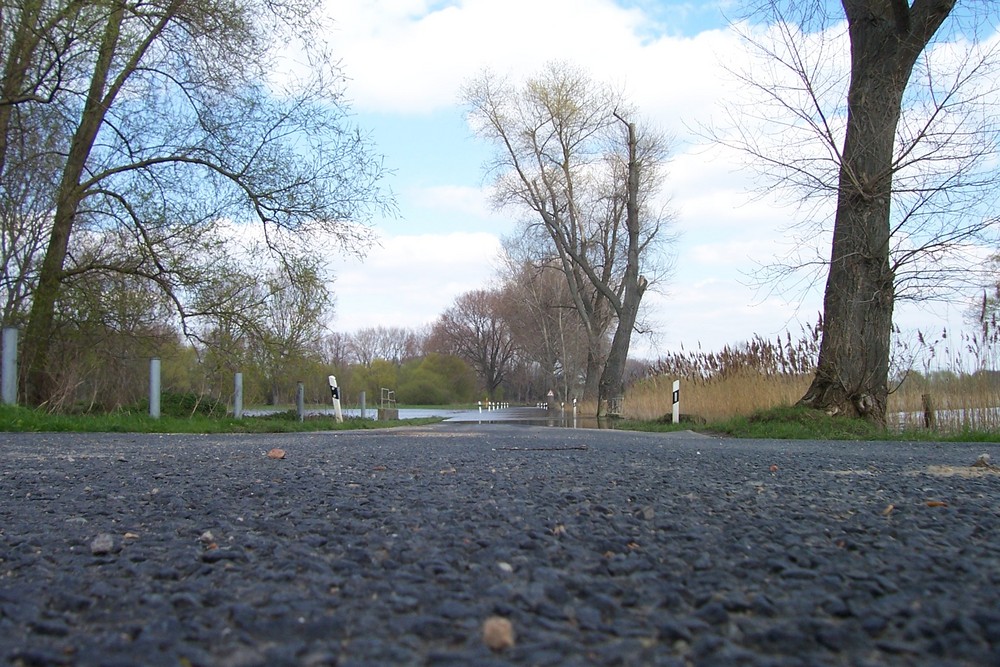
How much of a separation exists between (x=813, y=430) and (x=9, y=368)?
1233cm

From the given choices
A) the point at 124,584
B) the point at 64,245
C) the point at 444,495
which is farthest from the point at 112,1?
the point at 124,584

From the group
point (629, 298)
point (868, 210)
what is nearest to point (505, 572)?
point (868, 210)

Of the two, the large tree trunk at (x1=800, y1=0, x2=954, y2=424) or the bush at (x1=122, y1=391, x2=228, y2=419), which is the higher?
the large tree trunk at (x1=800, y1=0, x2=954, y2=424)

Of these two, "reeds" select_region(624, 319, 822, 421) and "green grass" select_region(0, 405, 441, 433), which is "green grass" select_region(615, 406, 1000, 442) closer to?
"reeds" select_region(624, 319, 822, 421)

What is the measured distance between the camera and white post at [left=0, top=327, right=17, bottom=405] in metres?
12.3

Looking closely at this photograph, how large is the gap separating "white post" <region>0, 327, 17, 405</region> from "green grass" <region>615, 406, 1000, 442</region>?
11.2 m

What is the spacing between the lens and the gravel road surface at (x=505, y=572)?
1589 millimetres

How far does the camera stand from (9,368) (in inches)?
488

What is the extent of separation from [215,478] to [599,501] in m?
2.34

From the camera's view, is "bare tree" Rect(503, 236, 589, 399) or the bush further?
"bare tree" Rect(503, 236, 589, 399)

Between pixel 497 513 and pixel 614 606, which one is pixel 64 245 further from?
pixel 614 606

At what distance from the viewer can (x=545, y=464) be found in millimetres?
5078

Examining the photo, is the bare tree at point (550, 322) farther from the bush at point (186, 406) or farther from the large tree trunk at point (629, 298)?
the bush at point (186, 406)

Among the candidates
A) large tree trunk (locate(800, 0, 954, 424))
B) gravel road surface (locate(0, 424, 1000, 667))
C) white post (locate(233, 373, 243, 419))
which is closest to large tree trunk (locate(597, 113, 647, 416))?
white post (locate(233, 373, 243, 419))
